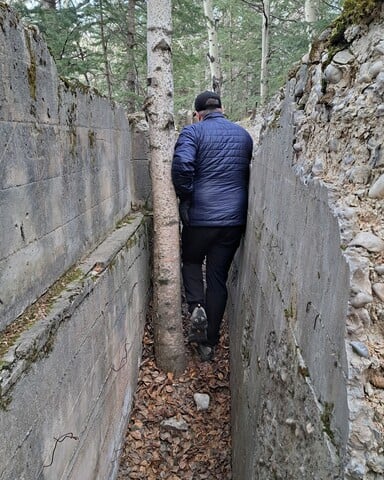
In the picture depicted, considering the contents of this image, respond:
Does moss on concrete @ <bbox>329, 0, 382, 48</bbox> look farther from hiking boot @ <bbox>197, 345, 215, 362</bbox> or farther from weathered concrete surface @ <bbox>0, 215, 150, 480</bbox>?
hiking boot @ <bbox>197, 345, 215, 362</bbox>

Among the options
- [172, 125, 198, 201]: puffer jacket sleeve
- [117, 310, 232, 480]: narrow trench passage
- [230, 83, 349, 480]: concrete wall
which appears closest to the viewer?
[230, 83, 349, 480]: concrete wall

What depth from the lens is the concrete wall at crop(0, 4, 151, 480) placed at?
2.00m

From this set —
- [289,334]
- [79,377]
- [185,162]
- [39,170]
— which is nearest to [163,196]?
[185,162]

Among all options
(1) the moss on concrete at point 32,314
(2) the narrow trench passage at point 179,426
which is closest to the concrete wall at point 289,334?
(2) the narrow trench passage at point 179,426

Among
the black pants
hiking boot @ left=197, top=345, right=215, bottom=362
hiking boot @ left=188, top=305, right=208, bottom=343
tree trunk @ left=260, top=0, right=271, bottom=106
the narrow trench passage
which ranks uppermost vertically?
tree trunk @ left=260, top=0, right=271, bottom=106

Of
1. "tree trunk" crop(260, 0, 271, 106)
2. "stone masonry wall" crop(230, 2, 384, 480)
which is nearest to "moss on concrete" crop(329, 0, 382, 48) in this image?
"stone masonry wall" crop(230, 2, 384, 480)

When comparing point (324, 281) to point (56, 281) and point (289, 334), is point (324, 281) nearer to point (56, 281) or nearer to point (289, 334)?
point (289, 334)

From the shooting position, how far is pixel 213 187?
4383 mm

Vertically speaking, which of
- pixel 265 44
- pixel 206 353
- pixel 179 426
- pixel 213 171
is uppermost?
pixel 265 44

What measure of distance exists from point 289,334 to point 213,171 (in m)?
2.54

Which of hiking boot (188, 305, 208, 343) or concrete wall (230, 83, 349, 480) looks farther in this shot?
hiking boot (188, 305, 208, 343)

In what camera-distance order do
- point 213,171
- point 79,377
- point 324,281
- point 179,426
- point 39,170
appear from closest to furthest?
point 324,281 → point 39,170 → point 79,377 → point 179,426 → point 213,171

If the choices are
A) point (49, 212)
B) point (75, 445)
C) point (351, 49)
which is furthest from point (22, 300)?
point (351, 49)

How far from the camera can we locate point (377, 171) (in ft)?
5.65
